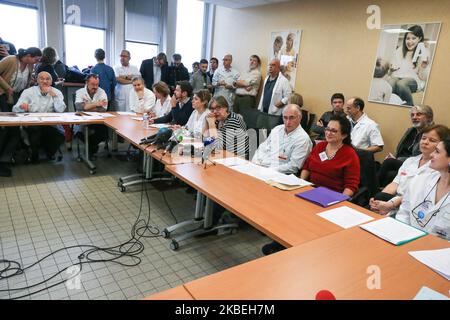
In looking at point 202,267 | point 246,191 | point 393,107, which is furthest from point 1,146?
point 393,107

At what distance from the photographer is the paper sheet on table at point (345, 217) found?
1739 millimetres

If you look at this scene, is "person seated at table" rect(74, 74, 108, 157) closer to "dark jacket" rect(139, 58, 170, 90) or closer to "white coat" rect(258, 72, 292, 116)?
"dark jacket" rect(139, 58, 170, 90)

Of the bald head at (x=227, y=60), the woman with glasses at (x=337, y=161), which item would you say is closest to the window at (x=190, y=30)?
the bald head at (x=227, y=60)

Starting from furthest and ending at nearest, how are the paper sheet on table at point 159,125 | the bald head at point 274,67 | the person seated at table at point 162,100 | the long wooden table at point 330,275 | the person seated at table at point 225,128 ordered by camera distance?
the bald head at point 274,67
the person seated at table at point 162,100
the paper sheet on table at point 159,125
the person seated at table at point 225,128
the long wooden table at point 330,275

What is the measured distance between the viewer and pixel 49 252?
2.47 m

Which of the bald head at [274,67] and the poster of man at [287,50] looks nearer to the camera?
the bald head at [274,67]

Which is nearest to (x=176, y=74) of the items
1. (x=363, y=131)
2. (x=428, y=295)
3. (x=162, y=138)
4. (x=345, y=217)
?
(x=162, y=138)

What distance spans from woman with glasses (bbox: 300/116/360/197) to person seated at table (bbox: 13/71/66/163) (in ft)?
12.4

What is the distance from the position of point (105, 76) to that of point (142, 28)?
187 cm

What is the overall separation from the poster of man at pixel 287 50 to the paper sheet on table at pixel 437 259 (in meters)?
4.59

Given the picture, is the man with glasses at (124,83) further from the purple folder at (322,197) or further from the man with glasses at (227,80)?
the purple folder at (322,197)

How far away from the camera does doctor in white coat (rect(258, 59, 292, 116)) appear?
5301mm

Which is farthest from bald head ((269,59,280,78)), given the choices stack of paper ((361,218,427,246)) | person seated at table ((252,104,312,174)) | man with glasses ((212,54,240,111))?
stack of paper ((361,218,427,246))

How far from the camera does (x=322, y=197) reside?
204 cm
